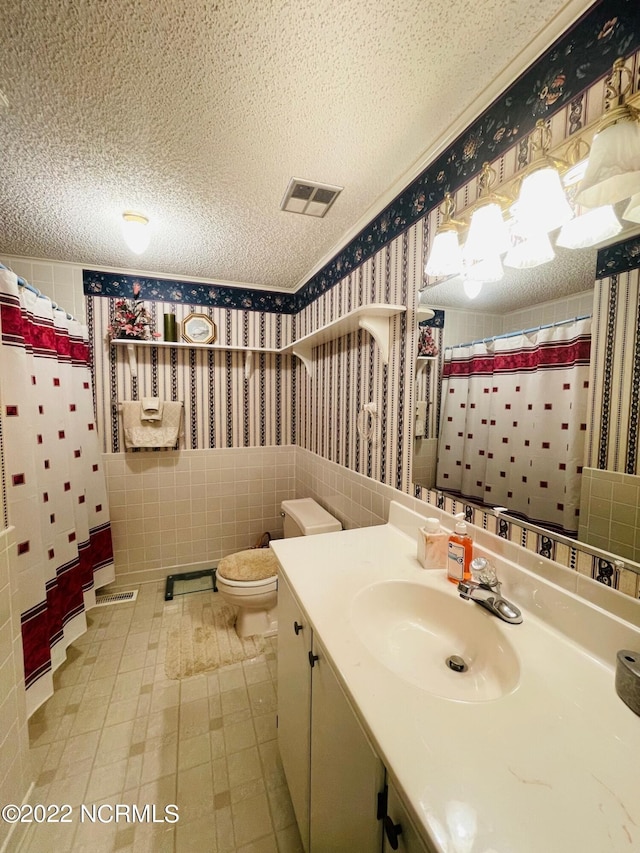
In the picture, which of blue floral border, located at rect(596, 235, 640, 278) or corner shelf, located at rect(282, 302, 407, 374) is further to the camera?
corner shelf, located at rect(282, 302, 407, 374)

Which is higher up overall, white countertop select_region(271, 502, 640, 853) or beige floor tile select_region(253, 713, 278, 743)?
white countertop select_region(271, 502, 640, 853)

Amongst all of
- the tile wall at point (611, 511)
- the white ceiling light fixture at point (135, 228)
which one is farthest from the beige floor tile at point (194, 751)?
the white ceiling light fixture at point (135, 228)

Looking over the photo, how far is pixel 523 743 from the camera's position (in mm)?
529

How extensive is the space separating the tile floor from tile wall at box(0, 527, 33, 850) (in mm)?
109

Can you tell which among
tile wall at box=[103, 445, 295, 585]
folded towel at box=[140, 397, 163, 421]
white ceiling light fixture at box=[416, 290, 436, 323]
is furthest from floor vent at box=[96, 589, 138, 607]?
white ceiling light fixture at box=[416, 290, 436, 323]

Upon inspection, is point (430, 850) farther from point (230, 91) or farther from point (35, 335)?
point (35, 335)

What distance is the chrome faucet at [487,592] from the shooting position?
82cm

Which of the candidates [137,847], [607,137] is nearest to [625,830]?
[607,137]

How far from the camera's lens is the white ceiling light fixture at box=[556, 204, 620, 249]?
0.73m

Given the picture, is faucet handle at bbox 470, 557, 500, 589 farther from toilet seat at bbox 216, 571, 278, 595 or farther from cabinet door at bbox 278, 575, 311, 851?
toilet seat at bbox 216, 571, 278, 595

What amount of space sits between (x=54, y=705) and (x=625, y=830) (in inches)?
82.4

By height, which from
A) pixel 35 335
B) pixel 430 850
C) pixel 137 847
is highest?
pixel 35 335

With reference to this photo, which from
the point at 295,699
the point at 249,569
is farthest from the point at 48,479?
the point at 295,699

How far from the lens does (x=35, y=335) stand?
1.50 metres
